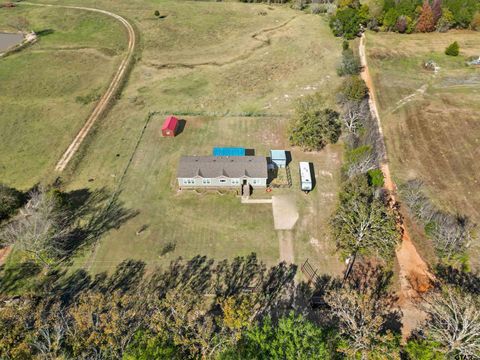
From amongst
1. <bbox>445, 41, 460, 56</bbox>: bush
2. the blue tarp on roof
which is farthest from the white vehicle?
<bbox>445, 41, 460, 56</bbox>: bush

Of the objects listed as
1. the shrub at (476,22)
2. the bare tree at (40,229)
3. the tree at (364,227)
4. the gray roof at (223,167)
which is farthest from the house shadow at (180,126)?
the shrub at (476,22)

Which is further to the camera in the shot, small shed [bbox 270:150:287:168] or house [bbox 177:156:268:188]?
small shed [bbox 270:150:287:168]

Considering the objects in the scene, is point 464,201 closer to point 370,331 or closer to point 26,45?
point 370,331

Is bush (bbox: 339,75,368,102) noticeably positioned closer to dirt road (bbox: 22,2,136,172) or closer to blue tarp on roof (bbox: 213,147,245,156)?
blue tarp on roof (bbox: 213,147,245,156)

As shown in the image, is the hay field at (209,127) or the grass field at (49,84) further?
the grass field at (49,84)

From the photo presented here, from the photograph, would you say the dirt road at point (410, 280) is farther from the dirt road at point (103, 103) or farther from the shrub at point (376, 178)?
the dirt road at point (103, 103)

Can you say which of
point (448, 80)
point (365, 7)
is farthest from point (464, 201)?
point (365, 7)
